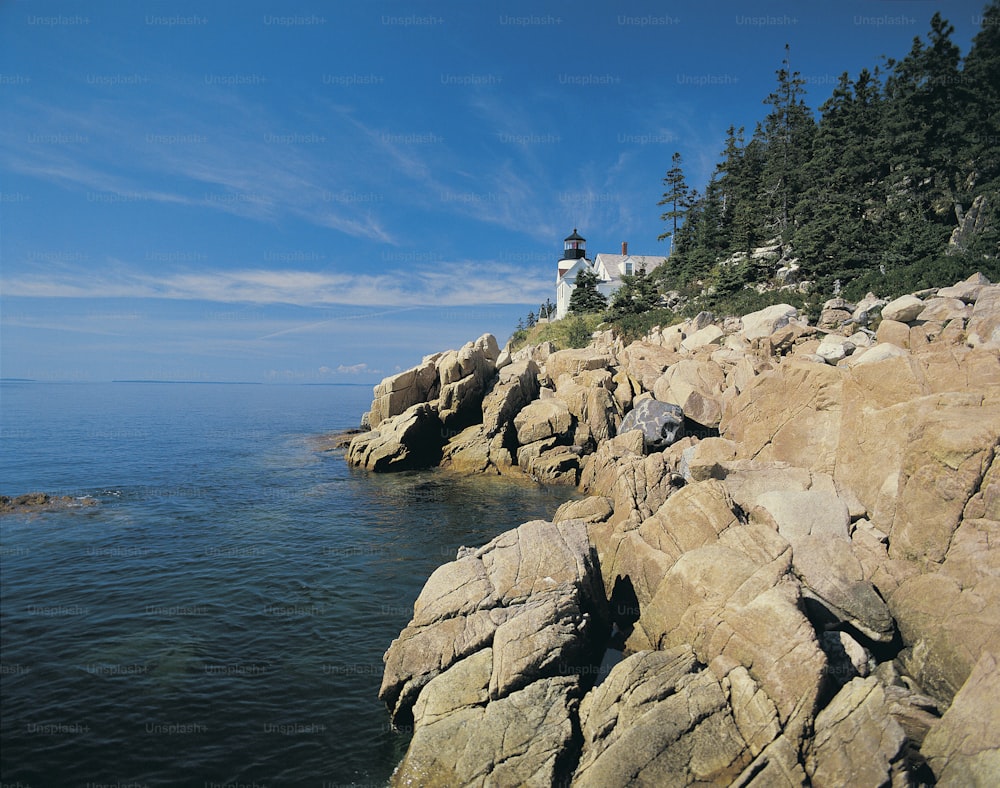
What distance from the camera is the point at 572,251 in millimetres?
104688

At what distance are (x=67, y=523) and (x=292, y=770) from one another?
19778mm

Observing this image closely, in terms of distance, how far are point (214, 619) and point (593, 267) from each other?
93.6m

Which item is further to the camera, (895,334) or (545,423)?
(545,423)

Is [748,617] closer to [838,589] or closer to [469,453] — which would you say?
[838,589]

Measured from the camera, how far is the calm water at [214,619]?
10.8m

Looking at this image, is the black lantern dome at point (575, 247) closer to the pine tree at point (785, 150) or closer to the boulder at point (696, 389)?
the pine tree at point (785, 150)

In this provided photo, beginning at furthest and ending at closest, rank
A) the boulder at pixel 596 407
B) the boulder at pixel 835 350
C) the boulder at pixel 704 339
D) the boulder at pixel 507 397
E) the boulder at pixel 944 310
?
the boulder at pixel 704 339 → the boulder at pixel 507 397 → the boulder at pixel 596 407 → the boulder at pixel 944 310 → the boulder at pixel 835 350

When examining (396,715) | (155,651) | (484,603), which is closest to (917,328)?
(484,603)

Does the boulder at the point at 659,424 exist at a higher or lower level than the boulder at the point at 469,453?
higher

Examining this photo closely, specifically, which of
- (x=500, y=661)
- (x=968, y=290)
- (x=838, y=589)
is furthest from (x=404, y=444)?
(x=968, y=290)

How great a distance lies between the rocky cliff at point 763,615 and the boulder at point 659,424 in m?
8.18

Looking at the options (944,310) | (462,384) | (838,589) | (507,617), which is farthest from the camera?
(462,384)

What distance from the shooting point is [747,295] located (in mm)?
57750

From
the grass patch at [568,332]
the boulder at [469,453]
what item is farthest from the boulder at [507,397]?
the grass patch at [568,332]
